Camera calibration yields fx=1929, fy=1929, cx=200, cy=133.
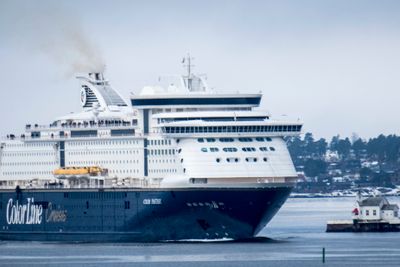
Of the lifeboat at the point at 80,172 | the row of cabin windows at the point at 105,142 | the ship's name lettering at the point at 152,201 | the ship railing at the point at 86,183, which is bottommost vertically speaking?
the ship's name lettering at the point at 152,201

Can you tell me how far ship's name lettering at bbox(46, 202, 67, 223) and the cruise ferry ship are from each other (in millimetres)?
47

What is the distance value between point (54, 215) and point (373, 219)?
19.7m

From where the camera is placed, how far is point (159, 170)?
8688 cm

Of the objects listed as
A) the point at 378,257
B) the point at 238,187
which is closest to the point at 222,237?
the point at 238,187

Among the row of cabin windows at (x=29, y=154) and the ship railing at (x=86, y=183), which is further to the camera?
the row of cabin windows at (x=29, y=154)

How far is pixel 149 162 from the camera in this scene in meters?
87.8

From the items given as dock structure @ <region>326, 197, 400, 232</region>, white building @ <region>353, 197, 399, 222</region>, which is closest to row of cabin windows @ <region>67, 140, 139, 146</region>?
dock structure @ <region>326, 197, 400, 232</region>

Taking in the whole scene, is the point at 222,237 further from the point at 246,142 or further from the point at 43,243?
the point at 43,243

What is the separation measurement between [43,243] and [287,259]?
1715 centimetres

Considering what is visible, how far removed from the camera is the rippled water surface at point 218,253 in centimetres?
7775

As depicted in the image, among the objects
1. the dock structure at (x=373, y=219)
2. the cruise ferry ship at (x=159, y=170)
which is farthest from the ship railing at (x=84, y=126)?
the dock structure at (x=373, y=219)

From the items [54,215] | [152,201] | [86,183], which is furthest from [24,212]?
[152,201]

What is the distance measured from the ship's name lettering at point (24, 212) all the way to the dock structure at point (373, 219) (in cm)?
1807

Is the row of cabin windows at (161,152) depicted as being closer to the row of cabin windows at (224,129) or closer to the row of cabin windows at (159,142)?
the row of cabin windows at (159,142)
